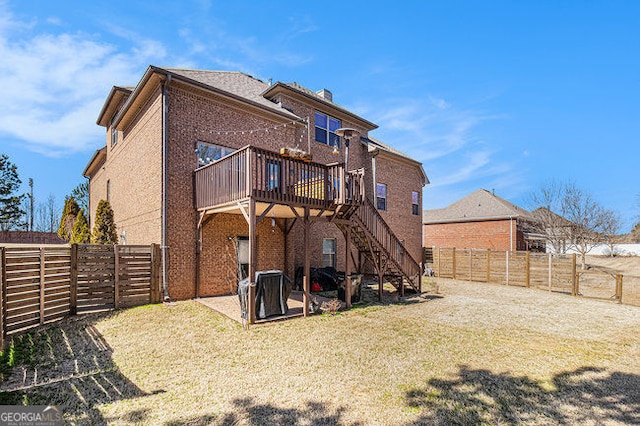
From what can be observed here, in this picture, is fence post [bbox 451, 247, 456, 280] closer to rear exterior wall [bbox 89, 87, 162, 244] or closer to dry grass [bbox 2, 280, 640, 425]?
dry grass [bbox 2, 280, 640, 425]

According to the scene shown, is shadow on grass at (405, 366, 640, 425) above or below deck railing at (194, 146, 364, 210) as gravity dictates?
below

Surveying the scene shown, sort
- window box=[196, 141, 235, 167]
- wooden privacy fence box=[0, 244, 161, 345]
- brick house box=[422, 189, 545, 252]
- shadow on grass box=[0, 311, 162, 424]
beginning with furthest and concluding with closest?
brick house box=[422, 189, 545, 252] → window box=[196, 141, 235, 167] → wooden privacy fence box=[0, 244, 161, 345] → shadow on grass box=[0, 311, 162, 424]

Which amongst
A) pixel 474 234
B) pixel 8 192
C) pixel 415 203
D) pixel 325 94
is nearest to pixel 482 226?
pixel 474 234

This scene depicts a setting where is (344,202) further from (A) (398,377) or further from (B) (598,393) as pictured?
(B) (598,393)

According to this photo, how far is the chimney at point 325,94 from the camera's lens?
720 inches

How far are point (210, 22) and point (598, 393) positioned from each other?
36.3 feet

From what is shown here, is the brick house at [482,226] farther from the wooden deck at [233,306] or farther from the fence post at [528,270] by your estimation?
the wooden deck at [233,306]

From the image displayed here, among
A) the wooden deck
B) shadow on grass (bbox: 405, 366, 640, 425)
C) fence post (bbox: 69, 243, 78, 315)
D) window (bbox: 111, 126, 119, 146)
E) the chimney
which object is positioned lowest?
the wooden deck

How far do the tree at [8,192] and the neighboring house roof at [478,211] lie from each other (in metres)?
46.0

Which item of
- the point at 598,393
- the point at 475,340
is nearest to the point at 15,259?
the point at 475,340

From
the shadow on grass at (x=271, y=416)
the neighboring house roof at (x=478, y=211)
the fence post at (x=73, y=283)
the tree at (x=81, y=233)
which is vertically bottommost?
the shadow on grass at (x=271, y=416)

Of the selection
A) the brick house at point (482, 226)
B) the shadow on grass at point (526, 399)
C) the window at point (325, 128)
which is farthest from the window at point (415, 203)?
the shadow on grass at point (526, 399)

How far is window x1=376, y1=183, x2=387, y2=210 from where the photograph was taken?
59.3 ft

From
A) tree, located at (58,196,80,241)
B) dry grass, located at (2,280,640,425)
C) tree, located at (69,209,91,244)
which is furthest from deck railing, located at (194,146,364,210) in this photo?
tree, located at (58,196,80,241)
